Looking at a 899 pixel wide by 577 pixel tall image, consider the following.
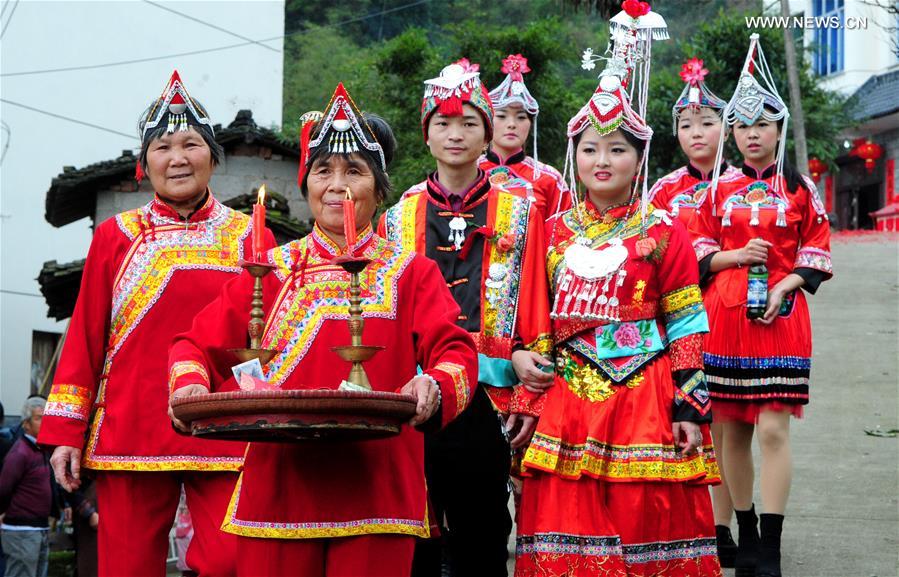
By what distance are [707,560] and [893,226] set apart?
26079 mm

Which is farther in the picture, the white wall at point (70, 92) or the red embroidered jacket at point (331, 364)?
the white wall at point (70, 92)

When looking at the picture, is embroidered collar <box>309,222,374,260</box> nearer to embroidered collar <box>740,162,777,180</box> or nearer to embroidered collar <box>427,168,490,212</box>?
embroidered collar <box>427,168,490,212</box>

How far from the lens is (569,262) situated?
211 inches

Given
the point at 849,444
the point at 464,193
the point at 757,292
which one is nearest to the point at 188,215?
the point at 464,193

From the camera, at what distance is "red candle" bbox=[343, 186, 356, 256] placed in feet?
12.1

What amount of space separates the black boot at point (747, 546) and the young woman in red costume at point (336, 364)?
293 centimetres

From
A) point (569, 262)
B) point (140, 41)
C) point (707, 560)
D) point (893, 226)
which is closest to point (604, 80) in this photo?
point (569, 262)

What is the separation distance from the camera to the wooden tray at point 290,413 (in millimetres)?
3307

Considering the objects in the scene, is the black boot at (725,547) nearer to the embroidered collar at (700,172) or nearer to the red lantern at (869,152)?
the embroidered collar at (700,172)

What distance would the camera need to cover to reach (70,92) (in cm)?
2355

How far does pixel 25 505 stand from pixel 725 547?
5493 millimetres

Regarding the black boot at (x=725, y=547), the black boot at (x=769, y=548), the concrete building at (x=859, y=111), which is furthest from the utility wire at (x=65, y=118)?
the black boot at (x=769, y=548)

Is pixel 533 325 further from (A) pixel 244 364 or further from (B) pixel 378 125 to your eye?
(A) pixel 244 364

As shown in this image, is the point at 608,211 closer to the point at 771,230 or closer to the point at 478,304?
the point at 478,304
